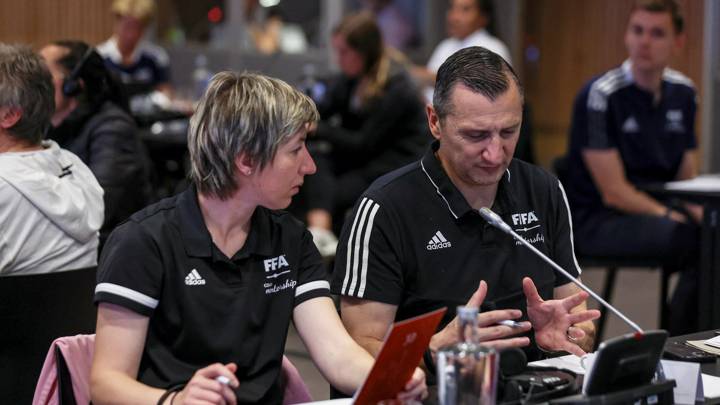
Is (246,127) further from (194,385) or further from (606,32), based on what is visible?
(606,32)

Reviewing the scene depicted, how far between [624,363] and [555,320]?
0.54m

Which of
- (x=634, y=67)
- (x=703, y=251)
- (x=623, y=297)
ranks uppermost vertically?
(x=634, y=67)

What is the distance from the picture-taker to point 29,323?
2416 mm

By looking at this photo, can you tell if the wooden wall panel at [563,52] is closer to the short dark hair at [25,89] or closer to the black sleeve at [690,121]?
the black sleeve at [690,121]

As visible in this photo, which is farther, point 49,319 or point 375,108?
point 375,108

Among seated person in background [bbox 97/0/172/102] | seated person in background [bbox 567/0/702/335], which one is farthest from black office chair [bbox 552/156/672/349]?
seated person in background [bbox 97/0/172/102]

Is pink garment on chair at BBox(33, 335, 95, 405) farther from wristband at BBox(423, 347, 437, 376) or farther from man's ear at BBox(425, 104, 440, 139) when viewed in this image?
man's ear at BBox(425, 104, 440, 139)

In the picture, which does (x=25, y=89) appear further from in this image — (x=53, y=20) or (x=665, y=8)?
(x=53, y=20)

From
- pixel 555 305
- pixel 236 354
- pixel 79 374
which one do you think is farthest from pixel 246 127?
pixel 555 305

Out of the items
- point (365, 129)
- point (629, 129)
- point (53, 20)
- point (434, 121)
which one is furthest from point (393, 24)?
point (434, 121)

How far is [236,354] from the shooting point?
2.04 metres

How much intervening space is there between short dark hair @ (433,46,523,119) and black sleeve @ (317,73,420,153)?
274 centimetres

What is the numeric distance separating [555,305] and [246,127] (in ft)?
2.37

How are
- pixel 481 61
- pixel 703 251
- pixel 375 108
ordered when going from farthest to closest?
pixel 375 108 < pixel 703 251 < pixel 481 61
